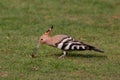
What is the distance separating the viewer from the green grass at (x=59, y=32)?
966 cm

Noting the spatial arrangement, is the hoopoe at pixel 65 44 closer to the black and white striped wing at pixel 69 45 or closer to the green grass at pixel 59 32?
the black and white striped wing at pixel 69 45

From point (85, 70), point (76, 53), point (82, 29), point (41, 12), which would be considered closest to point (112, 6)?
point (41, 12)

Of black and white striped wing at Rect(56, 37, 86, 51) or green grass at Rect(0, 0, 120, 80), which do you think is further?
black and white striped wing at Rect(56, 37, 86, 51)

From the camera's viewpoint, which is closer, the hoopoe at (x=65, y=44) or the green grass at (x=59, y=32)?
the green grass at (x=59, y=32)

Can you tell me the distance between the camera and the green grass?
9.66 m

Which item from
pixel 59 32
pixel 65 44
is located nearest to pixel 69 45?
pixel 65 44

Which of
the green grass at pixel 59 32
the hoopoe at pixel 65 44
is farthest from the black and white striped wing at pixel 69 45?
the green grass at pixel 59 32

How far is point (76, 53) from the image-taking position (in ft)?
37.2

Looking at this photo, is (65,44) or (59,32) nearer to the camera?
(65,44)

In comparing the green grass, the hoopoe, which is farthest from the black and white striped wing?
the green grass

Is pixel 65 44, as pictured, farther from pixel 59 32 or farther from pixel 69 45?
pixel 59 32

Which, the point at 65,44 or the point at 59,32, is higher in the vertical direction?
the point at 59,32

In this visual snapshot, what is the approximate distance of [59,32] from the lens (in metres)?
13.8

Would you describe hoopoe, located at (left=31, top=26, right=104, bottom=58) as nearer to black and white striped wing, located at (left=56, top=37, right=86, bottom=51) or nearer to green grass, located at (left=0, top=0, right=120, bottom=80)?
black and white striped wing, located at (left=56, top=37, right=86, bottom=51)
